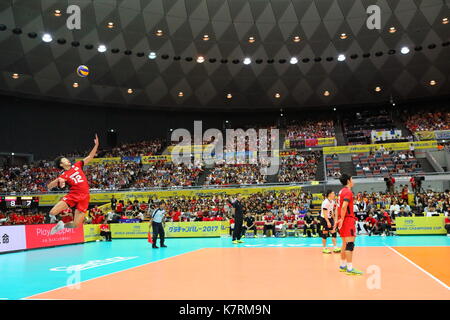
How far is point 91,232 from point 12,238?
5.62 meters

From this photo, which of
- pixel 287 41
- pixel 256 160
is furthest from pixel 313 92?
pixel 256 160

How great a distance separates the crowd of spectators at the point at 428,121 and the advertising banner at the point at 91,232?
102 feet

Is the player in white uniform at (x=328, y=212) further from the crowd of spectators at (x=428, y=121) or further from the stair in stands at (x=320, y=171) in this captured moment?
the crowd of spectators at (x=428, y=121)

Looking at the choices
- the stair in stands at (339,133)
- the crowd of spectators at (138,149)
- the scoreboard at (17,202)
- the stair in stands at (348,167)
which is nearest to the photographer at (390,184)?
the stair in stands at (348,167)

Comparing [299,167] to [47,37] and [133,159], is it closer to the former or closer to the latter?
[133,159]

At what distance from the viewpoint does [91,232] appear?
2094 cm

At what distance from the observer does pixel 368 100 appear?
44.2 metres

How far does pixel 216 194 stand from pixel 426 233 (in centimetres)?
1499

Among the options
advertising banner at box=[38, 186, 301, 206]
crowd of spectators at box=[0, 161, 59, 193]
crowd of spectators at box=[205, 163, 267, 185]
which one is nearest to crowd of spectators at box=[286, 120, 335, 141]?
crowd of spectators at box=[205, 163, 267, 185]

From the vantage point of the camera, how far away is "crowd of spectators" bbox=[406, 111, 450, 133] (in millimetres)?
Result: 38591

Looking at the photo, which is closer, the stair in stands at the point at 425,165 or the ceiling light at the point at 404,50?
the stair in stands at the point at 425,165

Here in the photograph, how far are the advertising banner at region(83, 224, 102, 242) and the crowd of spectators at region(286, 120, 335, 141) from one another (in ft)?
75.4

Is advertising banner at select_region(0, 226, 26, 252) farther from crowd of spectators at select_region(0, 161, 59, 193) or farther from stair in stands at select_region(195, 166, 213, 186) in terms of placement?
crowd of spectators at select_region(0, 161, 59, 193)

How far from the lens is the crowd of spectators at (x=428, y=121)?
3859 cm
